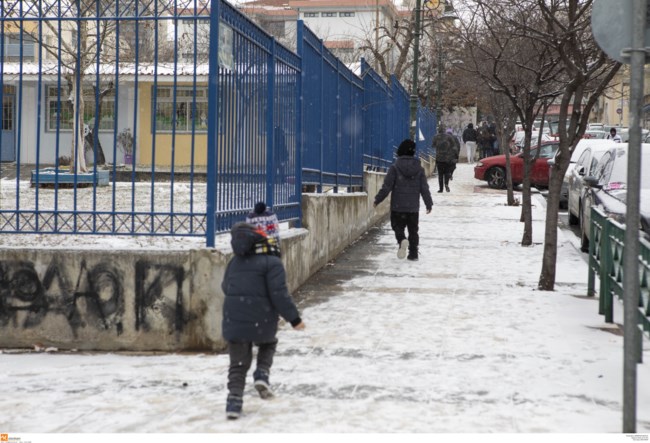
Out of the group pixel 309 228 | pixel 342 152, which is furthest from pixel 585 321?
pixel 342 152

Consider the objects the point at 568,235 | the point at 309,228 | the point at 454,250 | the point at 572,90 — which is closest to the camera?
the point at 572,90

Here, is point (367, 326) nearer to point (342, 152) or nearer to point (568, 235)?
point (342, 152)

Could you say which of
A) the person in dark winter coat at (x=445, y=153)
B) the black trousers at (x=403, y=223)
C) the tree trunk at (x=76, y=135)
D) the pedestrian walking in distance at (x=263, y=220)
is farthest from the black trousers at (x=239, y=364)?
the person in dark winter coat at (x=445, y=153)

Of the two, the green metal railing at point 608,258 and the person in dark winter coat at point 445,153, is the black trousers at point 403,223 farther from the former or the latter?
the person in dark winter coat at point 445,153

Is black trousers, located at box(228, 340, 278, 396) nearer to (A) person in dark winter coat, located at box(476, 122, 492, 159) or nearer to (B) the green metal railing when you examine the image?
(B) the green metal railing

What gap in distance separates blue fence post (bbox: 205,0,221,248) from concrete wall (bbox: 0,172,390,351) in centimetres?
32

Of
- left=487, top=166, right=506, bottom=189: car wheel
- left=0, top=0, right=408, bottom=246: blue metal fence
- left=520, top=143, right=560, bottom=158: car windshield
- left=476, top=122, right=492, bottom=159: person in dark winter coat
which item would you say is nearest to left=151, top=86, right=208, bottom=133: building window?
left=0, top=0, right=408, bottom=246: blue metal fence

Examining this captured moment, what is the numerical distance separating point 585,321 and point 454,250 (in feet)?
18.1

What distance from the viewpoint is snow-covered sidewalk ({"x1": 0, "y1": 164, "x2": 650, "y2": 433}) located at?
5.42m

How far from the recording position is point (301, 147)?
10.6 meters

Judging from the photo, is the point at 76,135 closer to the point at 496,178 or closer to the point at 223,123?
the point at 223,123

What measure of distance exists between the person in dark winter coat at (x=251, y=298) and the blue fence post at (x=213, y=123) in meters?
1.86

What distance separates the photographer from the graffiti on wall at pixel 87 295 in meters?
7.36

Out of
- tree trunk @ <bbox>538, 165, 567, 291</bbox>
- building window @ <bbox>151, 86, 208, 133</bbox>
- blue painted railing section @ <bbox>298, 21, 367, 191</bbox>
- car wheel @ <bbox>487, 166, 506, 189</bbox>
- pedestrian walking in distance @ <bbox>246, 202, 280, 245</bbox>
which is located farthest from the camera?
car wheel @ <bbox>487, 166, 506, 189</bbox>
